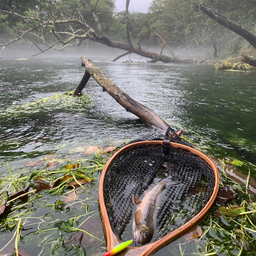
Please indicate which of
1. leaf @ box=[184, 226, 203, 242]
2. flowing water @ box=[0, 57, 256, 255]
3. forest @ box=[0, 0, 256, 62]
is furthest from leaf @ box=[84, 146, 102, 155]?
forest @ box=[0, 0, 256, 62]

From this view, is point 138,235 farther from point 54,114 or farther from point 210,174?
point 54,114

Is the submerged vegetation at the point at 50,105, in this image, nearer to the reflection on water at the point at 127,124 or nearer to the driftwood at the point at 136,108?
the reflection on water at the point at 127,124

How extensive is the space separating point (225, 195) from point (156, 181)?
74cm

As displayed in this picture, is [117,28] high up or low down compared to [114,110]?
up

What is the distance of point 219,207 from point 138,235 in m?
0.93

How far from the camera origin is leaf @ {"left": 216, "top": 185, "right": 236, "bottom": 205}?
1.77 m

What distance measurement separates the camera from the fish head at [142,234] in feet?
4.09

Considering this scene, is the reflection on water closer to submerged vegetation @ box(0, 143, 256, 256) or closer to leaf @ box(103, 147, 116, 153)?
leaf @ box(103, 147, 116, 153)

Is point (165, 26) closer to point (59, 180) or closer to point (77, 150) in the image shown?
point (77, 150)

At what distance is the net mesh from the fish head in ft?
0.23

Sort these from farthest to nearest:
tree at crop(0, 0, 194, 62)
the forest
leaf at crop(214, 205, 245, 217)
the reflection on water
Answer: the forest < tree at crop(0, 0, 194, 62) < the reflection on water < leaf at crop(214, 205, 245, 217)

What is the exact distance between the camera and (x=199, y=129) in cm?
386

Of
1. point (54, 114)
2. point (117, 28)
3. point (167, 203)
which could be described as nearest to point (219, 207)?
point (167, 203)

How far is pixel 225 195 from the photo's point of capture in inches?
72.0
